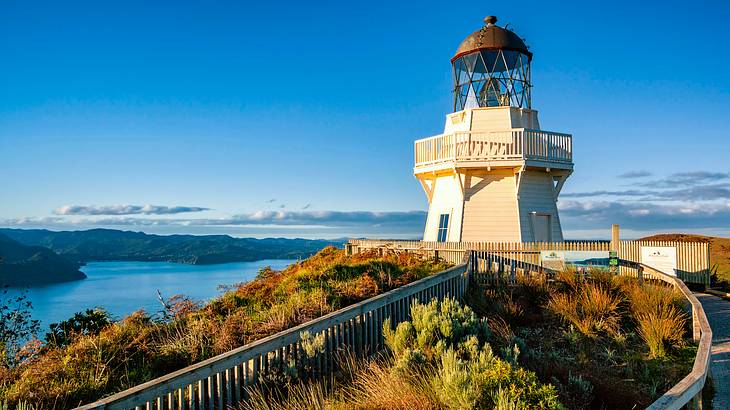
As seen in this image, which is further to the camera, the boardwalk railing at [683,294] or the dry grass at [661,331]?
the dry grass at [661,331]

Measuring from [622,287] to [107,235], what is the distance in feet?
335

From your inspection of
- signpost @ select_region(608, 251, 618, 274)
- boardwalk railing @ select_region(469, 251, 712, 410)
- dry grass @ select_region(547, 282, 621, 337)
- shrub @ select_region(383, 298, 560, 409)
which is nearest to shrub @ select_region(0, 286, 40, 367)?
shrub @ select_region(383, 298, 560, 409)

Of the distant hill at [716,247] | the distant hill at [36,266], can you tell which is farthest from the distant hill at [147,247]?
the distant hill at [716,247]

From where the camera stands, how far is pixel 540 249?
16.4m

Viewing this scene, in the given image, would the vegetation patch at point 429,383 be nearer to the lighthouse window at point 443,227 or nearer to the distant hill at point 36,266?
the lighthouse window at point 443,227

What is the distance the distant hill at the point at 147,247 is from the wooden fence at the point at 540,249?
39998mm

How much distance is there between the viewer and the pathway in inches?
263

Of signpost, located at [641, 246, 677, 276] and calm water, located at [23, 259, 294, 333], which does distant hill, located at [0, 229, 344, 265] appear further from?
signpost, located at [641, 246, 677, 276]

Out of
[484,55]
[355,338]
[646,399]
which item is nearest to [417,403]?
[355,338]

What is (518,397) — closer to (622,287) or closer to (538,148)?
(622,287)

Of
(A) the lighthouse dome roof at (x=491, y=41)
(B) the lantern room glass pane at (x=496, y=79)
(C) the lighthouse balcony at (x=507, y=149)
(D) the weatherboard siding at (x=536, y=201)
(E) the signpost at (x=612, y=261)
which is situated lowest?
(E) the signpost at (x=612, y=261)

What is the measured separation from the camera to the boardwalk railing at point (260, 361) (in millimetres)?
4074

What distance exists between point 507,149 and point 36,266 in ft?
165

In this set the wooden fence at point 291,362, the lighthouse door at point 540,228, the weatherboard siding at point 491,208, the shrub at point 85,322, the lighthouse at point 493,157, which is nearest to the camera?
the wooden fence at point 291,362
